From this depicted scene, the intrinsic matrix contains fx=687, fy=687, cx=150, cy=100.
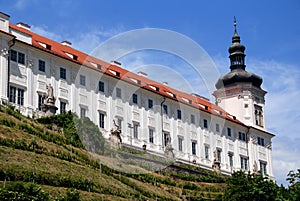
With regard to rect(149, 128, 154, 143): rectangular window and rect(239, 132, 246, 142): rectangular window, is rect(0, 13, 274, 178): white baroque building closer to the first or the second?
rect(149, 128, 154, 143): rectangular window

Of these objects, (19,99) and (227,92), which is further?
(227,92)

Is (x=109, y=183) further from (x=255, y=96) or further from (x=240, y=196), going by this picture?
(x=255, y=96)

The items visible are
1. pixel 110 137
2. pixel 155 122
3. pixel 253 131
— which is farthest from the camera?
pixel 253 131

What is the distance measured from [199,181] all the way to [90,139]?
12.2m

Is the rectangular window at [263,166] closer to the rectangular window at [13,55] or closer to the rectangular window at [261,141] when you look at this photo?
the rectangular window at [261,141]

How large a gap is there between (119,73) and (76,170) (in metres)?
24.3

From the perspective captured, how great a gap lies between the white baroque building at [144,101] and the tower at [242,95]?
0.12 m

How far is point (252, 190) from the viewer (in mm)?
45000

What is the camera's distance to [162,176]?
51.9 metres

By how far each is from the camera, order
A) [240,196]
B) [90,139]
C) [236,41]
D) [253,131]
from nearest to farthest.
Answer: [240,196] → [90,139] → [253,131] → [236,41]

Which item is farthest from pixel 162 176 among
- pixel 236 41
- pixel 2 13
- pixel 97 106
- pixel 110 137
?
pixel 236 41

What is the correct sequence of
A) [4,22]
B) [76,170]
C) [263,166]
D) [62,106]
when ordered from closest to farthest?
1. [76,170]
2. [4,22]
3. [62,106]
4. [263,166]

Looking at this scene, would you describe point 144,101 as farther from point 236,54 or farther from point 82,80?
point 236,54

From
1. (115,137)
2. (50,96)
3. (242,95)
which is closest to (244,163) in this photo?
(242,95)
